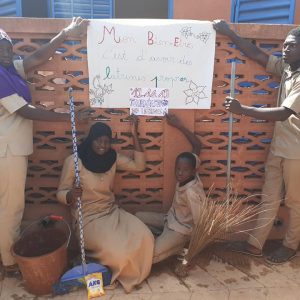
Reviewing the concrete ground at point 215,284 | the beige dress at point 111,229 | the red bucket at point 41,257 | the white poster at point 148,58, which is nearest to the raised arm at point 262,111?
the white poster at point 148,58

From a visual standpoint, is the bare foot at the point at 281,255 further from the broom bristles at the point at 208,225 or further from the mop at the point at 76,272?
the mop at the point at 76,272

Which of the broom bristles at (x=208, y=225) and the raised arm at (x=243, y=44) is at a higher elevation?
the raised arm at (x=243, y=44)

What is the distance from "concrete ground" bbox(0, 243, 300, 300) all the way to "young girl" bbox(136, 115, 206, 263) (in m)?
0.21

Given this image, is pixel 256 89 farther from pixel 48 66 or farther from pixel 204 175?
pixel 48 66

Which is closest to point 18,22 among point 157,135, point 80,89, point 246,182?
point 80,89

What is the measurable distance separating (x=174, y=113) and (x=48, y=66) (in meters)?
1.22

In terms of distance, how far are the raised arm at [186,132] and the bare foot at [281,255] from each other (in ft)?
3.99

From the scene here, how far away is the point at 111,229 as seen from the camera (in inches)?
119

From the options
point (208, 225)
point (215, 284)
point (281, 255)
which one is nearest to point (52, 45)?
point (208, 225)

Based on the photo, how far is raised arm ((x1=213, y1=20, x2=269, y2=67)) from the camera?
309 cm

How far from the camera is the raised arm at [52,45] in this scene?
9.67ft

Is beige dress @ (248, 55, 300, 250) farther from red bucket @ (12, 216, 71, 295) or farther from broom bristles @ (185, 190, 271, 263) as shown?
red bucket @ (12, 216, 71, 295)

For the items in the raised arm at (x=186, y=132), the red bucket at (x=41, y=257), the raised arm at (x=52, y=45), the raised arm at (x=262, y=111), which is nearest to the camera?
the red bucket at (x=41, y=257)

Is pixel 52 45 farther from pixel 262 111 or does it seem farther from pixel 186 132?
pixel 262 111
